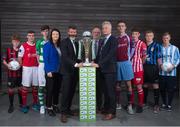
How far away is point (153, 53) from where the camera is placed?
24.9 feet

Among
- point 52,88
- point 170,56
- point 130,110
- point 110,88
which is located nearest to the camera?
point 110,88

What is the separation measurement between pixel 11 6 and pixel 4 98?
252 cm

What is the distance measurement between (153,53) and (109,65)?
133 centimetres

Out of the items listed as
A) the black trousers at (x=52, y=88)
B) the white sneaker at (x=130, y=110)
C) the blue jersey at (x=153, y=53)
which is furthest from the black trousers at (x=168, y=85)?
the black trousers at (x=52, y=88)

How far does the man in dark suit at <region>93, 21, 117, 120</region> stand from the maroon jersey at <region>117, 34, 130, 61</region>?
14.1 inches

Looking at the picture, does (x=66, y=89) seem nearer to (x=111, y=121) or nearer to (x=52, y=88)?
(x=52, y=88)

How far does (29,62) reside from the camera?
7258 millimetres

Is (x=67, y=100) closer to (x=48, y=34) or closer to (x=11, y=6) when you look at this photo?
(x=48, y=34)

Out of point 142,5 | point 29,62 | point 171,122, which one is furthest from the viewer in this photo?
point 142,5

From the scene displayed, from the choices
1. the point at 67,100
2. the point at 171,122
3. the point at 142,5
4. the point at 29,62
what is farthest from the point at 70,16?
the point at 171,122

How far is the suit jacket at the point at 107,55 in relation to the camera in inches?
264

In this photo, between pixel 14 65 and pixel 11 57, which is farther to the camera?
pixel 11 57

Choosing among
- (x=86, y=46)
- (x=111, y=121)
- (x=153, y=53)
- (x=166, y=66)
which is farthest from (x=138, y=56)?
(x=111, y=121)

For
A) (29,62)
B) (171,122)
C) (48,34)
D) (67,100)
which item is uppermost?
(48,34)
